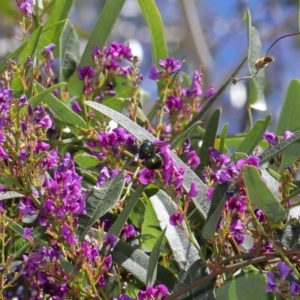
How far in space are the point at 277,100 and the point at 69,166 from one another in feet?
18.2

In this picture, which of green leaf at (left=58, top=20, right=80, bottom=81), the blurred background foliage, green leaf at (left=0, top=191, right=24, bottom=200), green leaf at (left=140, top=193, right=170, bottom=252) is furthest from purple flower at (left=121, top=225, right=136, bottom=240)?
the blurred background foliage

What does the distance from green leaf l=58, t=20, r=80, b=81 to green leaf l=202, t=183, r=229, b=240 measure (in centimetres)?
39

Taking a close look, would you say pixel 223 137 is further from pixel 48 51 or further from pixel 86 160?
pixel 48 51

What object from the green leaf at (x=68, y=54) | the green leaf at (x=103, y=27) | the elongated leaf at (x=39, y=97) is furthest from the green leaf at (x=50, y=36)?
the elongated leaf at (x=39, y=97)

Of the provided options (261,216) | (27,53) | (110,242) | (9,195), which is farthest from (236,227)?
(27,53)

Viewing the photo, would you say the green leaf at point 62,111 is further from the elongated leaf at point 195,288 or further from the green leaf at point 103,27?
the elongated leaf at point 195,288

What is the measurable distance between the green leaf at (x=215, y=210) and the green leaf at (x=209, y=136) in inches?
6.5

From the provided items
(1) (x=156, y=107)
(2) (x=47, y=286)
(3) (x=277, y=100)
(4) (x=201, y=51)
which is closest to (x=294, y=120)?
(1) (x=156, y=107)

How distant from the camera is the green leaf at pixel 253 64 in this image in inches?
37.3

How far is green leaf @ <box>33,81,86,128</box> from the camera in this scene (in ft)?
2.85

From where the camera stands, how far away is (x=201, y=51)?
3613 mm

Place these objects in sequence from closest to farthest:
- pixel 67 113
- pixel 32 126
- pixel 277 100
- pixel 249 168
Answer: pixel 249 168, pixel 32 126, pixel 67 113, pixel 277 100

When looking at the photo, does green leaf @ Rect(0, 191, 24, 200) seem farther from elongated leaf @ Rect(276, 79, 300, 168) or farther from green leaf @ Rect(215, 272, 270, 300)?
elongated leaf @ Rect(276, 79, 300, 168)

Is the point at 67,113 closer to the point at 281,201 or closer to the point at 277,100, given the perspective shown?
the point at 281,201
